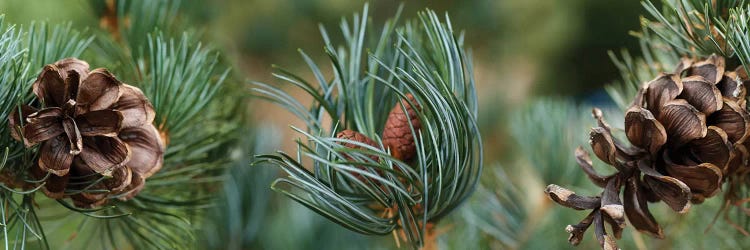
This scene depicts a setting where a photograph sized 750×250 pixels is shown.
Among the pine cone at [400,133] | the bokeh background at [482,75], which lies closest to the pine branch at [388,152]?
the pine cone at [400,133]

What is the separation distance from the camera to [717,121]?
0.20 meters

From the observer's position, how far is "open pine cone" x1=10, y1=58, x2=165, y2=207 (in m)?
0.19

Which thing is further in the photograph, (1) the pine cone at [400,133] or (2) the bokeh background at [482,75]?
(2) the bokeh background at [482,75]

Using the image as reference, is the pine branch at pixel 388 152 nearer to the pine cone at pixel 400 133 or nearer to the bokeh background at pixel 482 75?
the pine cone at pixel 400 133

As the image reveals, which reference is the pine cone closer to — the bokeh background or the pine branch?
the pine branch

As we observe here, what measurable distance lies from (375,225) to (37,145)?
99 mm

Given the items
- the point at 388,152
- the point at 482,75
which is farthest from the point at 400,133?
the point at 482,75

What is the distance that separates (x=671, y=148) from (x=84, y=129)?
169 mm

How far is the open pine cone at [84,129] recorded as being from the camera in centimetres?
19

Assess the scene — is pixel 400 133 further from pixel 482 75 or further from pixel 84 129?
pixel 482 75

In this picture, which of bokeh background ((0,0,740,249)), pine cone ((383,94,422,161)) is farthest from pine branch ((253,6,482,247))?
bokeh background ((0,0,740,249))

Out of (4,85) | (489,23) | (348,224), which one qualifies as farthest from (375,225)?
(489,23)

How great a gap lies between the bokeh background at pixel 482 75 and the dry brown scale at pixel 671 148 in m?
0.12

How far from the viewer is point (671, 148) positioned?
0.67 feet
